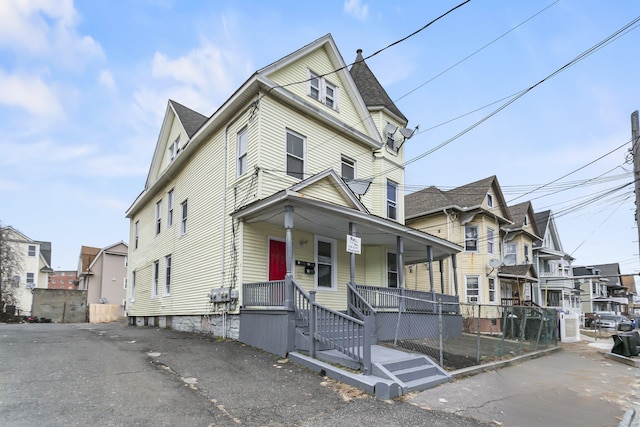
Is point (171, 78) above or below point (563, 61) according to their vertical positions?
above

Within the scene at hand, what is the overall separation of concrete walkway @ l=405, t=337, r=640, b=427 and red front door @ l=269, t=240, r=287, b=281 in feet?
18.2

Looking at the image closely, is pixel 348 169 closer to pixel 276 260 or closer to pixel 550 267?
pixel 276 260

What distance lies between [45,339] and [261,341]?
5.85 meters

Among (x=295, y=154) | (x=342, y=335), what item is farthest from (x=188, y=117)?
(x=342, y=335)

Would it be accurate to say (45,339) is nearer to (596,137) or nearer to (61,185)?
(61,185)

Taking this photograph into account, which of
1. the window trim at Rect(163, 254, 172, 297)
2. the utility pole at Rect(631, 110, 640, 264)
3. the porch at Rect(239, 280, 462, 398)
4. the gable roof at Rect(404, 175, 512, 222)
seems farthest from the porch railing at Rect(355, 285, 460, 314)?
the gable roof at Rect(404, 175, 512, 222)

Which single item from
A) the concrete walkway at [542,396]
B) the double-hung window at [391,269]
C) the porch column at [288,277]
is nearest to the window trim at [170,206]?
the porch column at [288,277]

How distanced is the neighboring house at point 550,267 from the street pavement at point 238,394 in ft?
79.0

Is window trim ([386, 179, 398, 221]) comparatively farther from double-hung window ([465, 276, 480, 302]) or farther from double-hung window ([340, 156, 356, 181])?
double-hung window ([465, 276, 480, 302])

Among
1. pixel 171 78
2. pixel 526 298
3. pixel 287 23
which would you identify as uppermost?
pixel 171 78

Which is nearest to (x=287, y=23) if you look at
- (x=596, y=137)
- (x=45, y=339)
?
(x=45, y=339)

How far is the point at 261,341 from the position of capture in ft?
30.5

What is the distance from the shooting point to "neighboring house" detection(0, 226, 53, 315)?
121ft

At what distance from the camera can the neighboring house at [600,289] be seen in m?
47.7
